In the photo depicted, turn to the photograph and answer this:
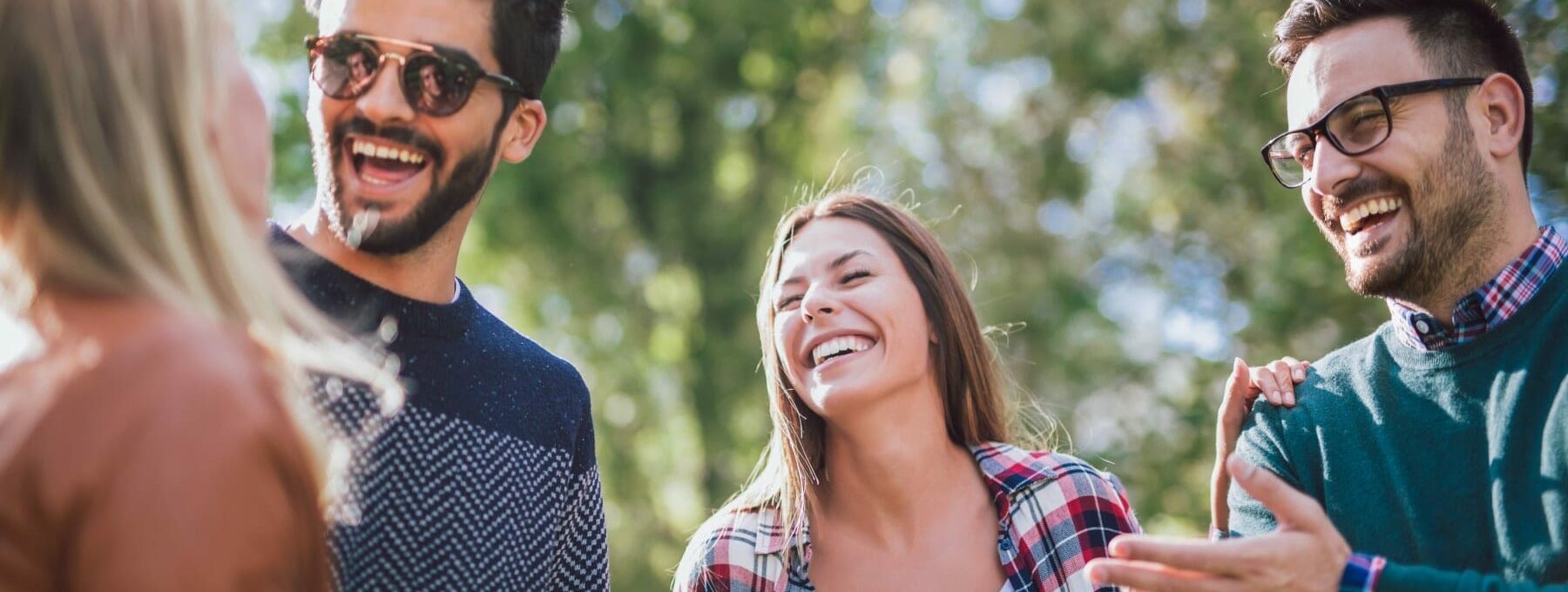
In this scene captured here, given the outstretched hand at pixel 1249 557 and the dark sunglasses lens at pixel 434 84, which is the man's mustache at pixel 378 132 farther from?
the outstretched hand at pixel 1249 557

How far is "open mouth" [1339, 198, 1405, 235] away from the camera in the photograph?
286 centimetres

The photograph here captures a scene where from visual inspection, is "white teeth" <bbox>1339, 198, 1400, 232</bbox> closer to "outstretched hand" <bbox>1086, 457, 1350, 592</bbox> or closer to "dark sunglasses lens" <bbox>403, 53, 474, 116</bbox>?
"outstretched hand" <bbox>1086, 457, 1350, 592</bbox>

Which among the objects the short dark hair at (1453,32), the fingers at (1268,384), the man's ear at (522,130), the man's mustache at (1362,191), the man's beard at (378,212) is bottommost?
the fingers at (1268,384)

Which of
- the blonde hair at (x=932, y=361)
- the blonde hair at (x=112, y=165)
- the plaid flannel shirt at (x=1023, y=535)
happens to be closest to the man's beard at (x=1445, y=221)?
the plaid flannel shirt at (x=1023, y=535)

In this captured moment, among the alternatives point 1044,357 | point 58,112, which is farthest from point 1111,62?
point 58,112

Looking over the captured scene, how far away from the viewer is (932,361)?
3822 mm

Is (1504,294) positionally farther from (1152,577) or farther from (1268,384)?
(1152,577)

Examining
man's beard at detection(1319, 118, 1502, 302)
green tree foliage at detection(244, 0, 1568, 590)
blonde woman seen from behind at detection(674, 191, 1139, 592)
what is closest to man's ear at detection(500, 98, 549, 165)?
blonde woman seen from behind at detection(674, 191, 1139, 592)

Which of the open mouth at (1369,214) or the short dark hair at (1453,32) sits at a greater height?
the short dark hair at (1453,32)

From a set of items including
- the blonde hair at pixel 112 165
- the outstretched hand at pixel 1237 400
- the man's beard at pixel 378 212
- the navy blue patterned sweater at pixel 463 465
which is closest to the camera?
the blonde hair at pixel 112 165

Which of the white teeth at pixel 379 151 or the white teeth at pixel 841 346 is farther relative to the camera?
the white teeth at pixel 841 346

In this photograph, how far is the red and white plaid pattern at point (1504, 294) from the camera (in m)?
2.70

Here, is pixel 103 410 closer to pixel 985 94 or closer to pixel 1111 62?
pixel 1111 62

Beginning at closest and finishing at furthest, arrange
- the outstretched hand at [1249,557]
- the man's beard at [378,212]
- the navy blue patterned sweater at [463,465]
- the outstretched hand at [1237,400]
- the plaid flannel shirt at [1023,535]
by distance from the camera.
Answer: the outstretched hand at [1249,557] < the navy blue patterned sweater at [463,465] < the man's beard at [378,212] < the outstretched hand at [1237,400] < the plaid flannel shirt at [1023,535]
